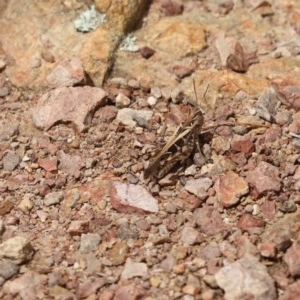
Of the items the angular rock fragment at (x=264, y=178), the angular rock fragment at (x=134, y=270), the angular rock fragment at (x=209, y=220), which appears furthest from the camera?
the angular rock fragment at (x=264, y=178)

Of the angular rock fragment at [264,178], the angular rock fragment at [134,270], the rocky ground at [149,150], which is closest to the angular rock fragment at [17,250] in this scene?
the rocky ground at [149,150]

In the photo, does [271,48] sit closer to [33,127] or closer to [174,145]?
[174,145]

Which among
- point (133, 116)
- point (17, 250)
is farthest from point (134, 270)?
point (133, 116)

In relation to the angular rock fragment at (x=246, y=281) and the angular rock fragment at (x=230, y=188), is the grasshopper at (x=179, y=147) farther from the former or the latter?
the angular rock fragment at (x=246, y=281)

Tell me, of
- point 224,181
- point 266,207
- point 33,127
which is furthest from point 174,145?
point 33,127

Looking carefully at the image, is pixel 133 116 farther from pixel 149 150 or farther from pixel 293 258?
pixel 293 258

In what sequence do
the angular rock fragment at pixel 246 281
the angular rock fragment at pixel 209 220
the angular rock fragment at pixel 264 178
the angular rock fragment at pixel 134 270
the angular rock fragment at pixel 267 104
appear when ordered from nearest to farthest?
1. the angular rock fragment at pixel 246 281
2. the angular rock fragment at pixel 134 270
3. the angular rock fragment at pixel 209 220
4. the angular rock fragment at pixel 264 178
5. the angular rock fragment at pixel 267 104

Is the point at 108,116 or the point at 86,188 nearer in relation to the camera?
the point at 86,188

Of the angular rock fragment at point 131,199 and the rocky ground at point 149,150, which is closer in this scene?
the rocky ground at point 149,150

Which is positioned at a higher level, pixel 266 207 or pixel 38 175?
pixel 38 175
